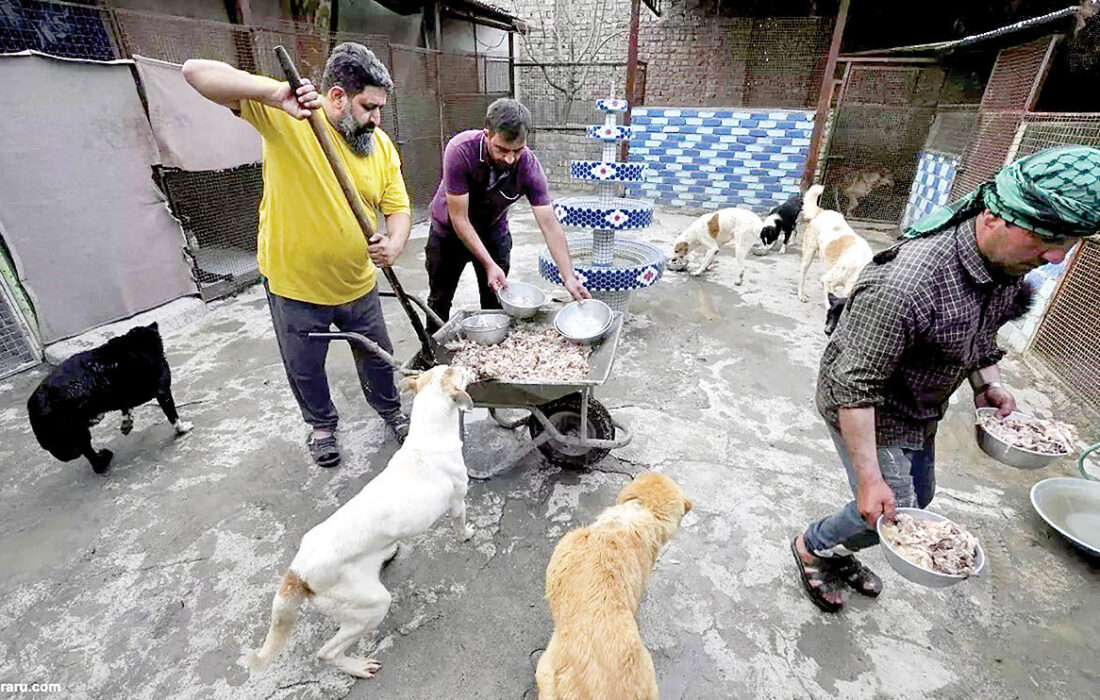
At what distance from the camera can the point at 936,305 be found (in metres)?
1.45

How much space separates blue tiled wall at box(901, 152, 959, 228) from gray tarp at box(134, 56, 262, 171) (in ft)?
29.1

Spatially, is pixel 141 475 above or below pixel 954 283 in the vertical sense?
below

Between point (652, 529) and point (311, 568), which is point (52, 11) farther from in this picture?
point (652, 529)

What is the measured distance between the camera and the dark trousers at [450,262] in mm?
3590

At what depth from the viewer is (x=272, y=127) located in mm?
2154

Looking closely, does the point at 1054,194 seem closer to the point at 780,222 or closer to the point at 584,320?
the point at 584,320

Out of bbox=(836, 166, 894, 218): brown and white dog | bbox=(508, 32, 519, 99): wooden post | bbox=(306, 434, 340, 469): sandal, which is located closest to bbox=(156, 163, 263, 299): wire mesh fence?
bbox=(306, 434, 340, 469): sandal

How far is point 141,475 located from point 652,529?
3.29 metres

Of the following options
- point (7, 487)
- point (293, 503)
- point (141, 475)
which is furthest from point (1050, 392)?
point (7, 487)

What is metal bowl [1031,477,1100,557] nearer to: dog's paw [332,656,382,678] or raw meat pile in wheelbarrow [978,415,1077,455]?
raw meat pile in wheelbarrow [978,415,1077,455]

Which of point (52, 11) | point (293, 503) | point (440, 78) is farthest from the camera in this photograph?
point (440, 78)

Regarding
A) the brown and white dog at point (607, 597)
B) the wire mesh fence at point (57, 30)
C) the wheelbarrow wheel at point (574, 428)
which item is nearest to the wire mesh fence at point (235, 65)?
the wire mesh fence at point (57, 30)

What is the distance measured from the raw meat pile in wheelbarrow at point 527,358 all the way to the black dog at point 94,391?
206 centimetres

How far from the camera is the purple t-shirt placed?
3156 mm
